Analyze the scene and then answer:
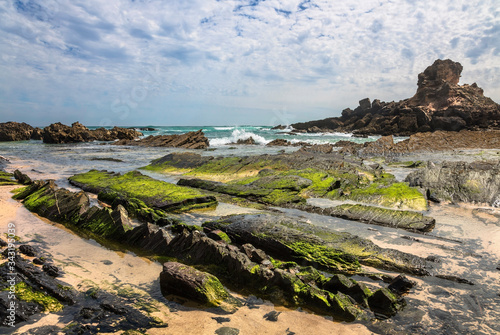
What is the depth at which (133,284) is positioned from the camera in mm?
A: 4203

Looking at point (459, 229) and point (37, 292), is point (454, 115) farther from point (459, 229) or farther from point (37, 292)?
point (37, 292)

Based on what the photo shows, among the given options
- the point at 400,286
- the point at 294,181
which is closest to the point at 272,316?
the point at 400,286

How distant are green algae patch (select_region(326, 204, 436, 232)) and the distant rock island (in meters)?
49.2

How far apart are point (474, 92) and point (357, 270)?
68784 millimetres

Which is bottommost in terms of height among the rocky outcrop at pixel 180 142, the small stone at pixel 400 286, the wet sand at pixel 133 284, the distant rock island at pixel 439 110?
the wet sand at pixel 133 284

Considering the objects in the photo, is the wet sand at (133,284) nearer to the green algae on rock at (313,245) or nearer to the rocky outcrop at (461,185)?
the green algae on rock at (313,245)

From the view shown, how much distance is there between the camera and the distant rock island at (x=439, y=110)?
46719mm

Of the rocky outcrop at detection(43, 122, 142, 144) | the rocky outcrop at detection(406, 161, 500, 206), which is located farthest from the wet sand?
the rocky outcrop at detection(43, 122, 142, 144)

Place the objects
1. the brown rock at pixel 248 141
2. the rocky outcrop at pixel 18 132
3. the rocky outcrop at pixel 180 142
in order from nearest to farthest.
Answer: the rocky outcrop at pixel 180 142, the brown rock at pixel 248 141, the rocky outcrop at pixel 18 132

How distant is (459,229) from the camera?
688 cm

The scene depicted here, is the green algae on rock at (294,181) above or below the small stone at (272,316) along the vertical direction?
above

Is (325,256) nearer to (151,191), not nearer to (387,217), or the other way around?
(387,217)

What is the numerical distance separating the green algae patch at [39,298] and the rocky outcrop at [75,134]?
49.4 metres

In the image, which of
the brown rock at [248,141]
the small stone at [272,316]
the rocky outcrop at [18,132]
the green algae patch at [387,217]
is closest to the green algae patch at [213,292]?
the small stone at [272,316]
